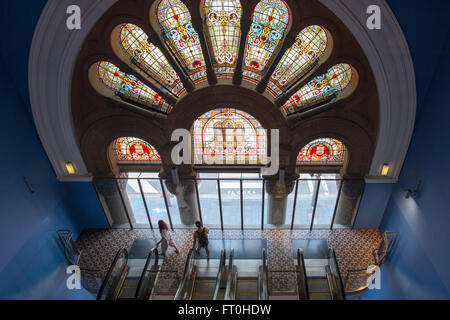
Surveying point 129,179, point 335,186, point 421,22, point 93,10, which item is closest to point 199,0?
point 93,10

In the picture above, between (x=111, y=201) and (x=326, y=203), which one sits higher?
(x=111, y=201)

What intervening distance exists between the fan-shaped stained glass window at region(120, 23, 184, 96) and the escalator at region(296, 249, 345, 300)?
686 centimetres

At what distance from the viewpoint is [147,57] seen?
907cm

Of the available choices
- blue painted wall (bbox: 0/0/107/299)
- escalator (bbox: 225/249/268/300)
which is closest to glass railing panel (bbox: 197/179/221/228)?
escalator (bbox: 225/249/268/300)

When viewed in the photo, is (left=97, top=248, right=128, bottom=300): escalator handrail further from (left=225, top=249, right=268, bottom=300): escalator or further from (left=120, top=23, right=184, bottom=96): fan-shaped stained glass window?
(left=120, top=23, right=184, bottom=96): fan-shaped stained glass window

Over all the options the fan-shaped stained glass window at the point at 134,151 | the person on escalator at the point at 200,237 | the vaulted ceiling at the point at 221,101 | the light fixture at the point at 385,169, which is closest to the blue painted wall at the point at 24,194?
the vaulted ceiling at the point at 221,101

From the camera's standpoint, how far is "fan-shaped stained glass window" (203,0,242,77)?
813 cm

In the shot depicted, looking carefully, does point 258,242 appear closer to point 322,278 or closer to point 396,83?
point 322,278

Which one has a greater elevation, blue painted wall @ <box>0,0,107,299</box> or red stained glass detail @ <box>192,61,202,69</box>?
red stained glass detail @ <box>192,61,202,69</box>

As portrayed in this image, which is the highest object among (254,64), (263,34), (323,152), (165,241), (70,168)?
(263,34)

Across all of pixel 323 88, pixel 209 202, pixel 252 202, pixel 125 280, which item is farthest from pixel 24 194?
pixel 323 88

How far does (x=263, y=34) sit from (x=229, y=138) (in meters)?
3.74

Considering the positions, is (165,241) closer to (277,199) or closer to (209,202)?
(209,202)

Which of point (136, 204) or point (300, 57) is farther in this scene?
point (136, 204)
